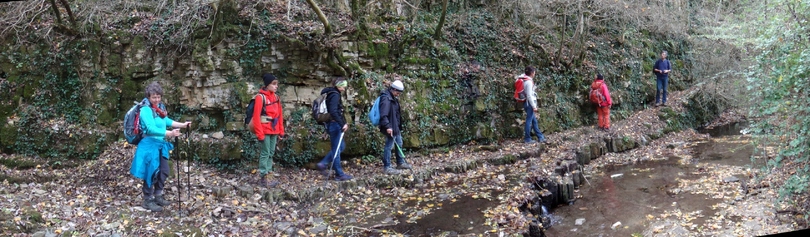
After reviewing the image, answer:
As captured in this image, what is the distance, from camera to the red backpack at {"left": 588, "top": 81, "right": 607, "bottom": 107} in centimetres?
1244

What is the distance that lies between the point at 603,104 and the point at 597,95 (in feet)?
0.91

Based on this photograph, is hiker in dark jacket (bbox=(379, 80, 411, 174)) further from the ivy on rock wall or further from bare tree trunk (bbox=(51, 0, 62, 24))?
bare tree trunk (bbox=(51, 0, 62, 24))

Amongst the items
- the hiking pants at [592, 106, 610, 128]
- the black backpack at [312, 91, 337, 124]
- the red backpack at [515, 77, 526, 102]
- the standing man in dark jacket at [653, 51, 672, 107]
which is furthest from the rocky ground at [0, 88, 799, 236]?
the standing man in dark jacket at [653, 51, 672, 107]

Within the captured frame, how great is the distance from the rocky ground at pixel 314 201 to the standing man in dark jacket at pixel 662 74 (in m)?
5.64

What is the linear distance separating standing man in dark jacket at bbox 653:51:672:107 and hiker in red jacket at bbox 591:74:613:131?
2895 millimetres

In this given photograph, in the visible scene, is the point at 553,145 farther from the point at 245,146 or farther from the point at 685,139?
the point at 245,146

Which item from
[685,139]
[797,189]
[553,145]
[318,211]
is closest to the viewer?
[797,189]

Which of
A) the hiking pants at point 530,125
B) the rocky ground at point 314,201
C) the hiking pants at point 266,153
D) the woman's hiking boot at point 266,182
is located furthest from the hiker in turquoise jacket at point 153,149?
the hiking pants at point 530,125

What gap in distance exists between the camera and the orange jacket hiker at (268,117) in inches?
284

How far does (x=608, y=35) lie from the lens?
16.8 meters

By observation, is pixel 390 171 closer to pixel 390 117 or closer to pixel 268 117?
pixel 390 117

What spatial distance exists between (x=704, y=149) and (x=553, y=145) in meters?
3.67

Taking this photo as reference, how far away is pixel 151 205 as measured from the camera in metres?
6.12

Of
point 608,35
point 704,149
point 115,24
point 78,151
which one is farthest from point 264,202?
point 608,35
